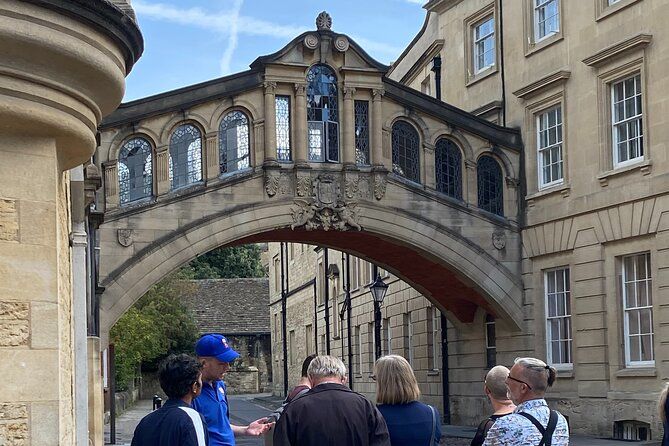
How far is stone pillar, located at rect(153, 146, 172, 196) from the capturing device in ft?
86.2

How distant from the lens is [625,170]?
24.4 metres

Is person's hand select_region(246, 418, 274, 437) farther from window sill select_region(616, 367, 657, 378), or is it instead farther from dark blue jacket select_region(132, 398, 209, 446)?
window sill select_region(616, 367, 657, 378)

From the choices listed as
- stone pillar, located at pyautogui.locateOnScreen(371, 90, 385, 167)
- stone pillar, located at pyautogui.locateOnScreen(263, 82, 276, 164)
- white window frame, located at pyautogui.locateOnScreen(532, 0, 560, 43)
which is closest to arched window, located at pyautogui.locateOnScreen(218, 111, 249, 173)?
stone pillar, located at pyautogui.locateOnScreen(263, 82, 276, 164)

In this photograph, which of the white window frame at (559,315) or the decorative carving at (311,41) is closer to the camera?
the white window frame at (559,315)

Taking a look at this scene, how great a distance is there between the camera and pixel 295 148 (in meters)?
27.2

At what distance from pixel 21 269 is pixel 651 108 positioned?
61.5 ft

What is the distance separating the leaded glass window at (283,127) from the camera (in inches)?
1071

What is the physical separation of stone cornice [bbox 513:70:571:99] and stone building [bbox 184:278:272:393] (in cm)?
4389

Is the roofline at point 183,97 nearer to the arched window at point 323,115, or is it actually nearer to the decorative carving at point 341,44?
the arched window at point 323,115

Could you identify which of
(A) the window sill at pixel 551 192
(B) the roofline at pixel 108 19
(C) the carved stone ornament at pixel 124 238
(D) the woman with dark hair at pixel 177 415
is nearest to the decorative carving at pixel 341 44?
(A) the window sill at pixel 551 192

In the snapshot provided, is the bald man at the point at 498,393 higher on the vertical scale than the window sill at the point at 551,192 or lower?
lower

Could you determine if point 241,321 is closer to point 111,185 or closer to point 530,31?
point 530,31

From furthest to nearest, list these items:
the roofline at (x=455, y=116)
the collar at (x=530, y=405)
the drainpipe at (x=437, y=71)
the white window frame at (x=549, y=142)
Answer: the drainpipe at (x=437, y=71) → the roofline at (x=455, y=116) → the white window frame at (x=549, y=142) → the collar at (x=530, y=405)

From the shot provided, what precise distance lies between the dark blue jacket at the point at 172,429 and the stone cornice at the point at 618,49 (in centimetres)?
1922
